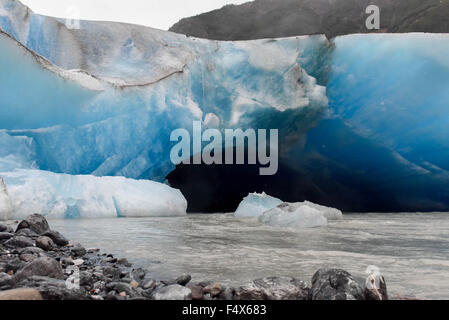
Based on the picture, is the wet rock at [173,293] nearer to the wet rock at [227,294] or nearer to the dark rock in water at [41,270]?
the wet rock at [227,294]

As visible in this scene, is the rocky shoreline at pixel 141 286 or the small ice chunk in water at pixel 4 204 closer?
the rocky shoreline at pixel 141 286

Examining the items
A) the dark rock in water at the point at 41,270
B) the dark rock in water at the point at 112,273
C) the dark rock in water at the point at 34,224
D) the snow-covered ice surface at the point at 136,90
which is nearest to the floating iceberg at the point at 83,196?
the snow-covered ice surface at the point at 136,90

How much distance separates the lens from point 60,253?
2514 millimetres

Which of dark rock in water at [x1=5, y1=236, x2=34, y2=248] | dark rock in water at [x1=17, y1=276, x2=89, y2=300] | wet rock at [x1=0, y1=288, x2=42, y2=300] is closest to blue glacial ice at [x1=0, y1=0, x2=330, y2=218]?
dark rock in water at [x1=5, y1=236, x2=34, y2=248]

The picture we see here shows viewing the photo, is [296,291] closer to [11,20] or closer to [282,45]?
[282,45]

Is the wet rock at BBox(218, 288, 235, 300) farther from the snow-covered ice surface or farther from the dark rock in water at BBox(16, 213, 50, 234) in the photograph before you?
the snow-covered ice surface

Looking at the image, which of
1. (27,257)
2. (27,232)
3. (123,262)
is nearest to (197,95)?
(27,232)

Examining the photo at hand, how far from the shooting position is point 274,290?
160 centimetres

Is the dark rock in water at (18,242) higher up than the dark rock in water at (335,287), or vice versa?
the dark rock in water at (335,287)

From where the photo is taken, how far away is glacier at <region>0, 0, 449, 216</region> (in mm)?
6211

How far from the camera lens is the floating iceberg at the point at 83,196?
5.28 meters

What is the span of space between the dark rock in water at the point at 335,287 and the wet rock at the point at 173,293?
548 millimetres

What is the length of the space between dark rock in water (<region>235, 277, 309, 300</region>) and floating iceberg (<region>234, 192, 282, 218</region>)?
5757 mm

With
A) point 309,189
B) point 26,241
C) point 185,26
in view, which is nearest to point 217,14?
point 185,26
